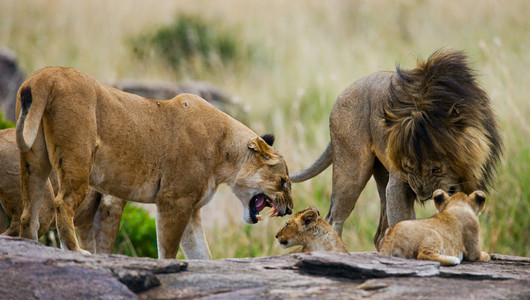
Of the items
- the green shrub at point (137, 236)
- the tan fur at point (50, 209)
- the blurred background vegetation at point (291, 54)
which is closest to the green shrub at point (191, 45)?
the blurred background vegetation at point (291, 54)

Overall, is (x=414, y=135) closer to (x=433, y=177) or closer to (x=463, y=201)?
(x=433, y=177)

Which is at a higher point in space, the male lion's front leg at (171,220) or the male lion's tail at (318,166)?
the male lion's tail at (318,166)

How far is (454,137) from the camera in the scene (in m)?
5.44

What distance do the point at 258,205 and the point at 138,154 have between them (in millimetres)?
1143

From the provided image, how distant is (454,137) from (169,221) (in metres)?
2.00

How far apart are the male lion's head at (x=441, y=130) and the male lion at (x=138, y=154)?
0.89 meters

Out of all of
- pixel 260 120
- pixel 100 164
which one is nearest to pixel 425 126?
pixel 100 164

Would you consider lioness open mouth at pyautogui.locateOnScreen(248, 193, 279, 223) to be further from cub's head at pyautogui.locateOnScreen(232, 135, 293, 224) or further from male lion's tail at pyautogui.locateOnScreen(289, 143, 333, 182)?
male lion's tail at pyautogui.locateOnScreen(289, 143, 333, 182)

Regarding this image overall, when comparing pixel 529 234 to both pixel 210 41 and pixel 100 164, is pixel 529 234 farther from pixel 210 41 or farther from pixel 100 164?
pixel 210 41

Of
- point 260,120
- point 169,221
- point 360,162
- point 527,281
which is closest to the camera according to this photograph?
point 527,281

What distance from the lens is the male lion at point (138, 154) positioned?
4.50 meters

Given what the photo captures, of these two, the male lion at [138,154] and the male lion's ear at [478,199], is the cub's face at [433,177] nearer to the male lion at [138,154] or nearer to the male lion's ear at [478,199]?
the male lion's ear at [478,199]

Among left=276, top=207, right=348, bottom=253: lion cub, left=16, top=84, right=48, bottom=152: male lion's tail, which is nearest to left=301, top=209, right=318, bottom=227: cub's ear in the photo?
left=276, top=207, right=348, bottom=253: lion cub

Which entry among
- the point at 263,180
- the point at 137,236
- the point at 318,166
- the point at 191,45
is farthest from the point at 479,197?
the point at 191,45
